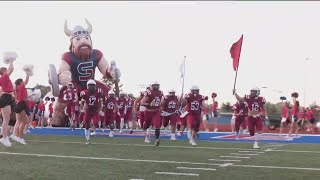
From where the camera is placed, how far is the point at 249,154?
32.4 feet

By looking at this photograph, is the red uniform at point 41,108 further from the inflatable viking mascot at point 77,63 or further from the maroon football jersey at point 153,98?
the maroon football jersey at point 153,98

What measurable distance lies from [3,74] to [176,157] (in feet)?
14.3

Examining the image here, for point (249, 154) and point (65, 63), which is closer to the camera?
point (249, 154)

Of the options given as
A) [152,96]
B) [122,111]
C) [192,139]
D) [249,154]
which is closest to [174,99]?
[152,96]

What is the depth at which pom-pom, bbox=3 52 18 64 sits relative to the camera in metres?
10.2

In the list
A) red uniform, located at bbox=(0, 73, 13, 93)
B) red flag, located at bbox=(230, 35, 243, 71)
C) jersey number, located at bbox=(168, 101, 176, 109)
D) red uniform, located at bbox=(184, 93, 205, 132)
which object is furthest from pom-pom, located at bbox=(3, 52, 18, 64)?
red flag, located at bbox=(230, 35, 243, 71)

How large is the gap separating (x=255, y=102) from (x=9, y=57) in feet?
20.5

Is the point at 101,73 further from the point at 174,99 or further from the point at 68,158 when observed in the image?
the point at 68,158

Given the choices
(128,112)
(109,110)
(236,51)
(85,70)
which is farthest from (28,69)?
(85,70)

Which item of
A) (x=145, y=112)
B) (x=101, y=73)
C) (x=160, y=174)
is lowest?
(x=160, y=174)

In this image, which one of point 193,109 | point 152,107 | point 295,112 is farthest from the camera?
point 295,112

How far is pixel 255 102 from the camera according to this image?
1237 cm

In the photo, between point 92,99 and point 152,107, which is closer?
point 92,99

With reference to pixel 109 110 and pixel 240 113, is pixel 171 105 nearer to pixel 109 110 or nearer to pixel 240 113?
pixel 240 113
